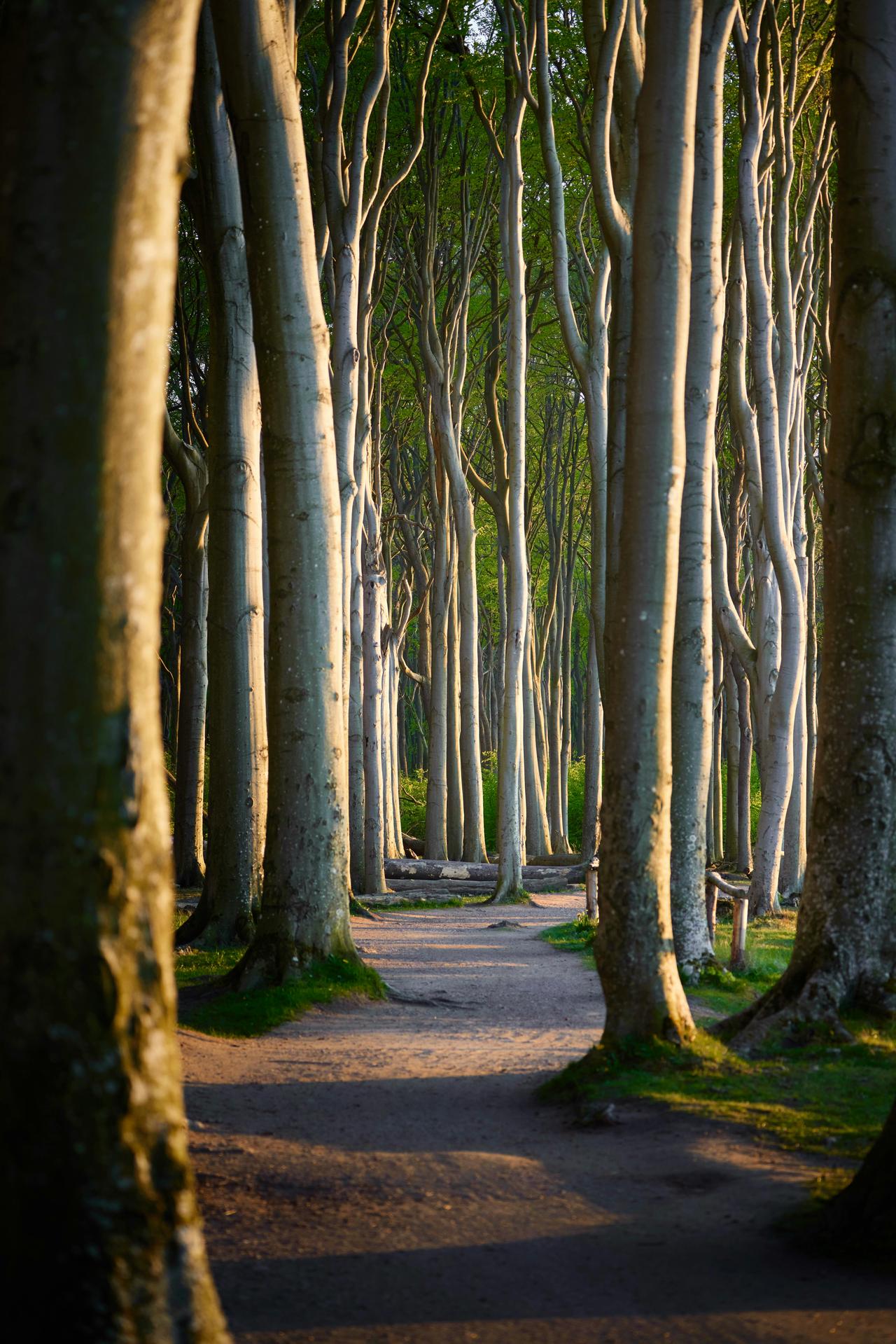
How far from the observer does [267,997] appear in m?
7.57

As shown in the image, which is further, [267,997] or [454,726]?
[454,726]

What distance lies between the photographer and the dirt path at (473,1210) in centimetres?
315

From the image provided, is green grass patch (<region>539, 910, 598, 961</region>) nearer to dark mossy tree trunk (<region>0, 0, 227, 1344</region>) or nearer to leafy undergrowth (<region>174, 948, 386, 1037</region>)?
leafy undergrowth (<region>174, 948, 386, 1037</region>)

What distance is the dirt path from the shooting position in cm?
315

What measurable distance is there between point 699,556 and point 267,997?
418cm

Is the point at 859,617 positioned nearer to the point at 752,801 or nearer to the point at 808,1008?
the point at 808,1008

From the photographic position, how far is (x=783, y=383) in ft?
44.7

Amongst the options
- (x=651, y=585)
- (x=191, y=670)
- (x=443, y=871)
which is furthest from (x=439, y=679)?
(x=651, y=585)

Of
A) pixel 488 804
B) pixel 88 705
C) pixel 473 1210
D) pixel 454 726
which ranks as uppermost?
pixel 454 726

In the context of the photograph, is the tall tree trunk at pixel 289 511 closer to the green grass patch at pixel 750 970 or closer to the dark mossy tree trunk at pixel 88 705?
the green grass patch at pixel 750 970

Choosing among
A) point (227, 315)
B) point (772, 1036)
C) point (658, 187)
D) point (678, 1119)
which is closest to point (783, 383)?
point (227, 315)

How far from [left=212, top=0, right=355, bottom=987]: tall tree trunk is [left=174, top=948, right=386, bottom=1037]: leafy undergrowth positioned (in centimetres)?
14

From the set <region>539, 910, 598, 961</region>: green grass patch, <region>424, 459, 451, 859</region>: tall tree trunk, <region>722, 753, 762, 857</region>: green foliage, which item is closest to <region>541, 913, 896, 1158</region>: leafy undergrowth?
<region>539, 910, 598, 961</region>: green grass patch

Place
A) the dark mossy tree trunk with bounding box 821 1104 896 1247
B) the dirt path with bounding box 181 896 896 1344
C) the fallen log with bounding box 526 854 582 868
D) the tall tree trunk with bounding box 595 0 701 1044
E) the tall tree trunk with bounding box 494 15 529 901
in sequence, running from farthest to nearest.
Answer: the fallen log with bounding box 526 854 582 868
the tall tree trunk with bounding box 494 15 529 901
the tall tree trunk with bounding box 595 0 701 1044
the dark mossy tree trunk with bounding box 821 1104 896 1247
the dirt path with bounding box 181 896 896 1344
